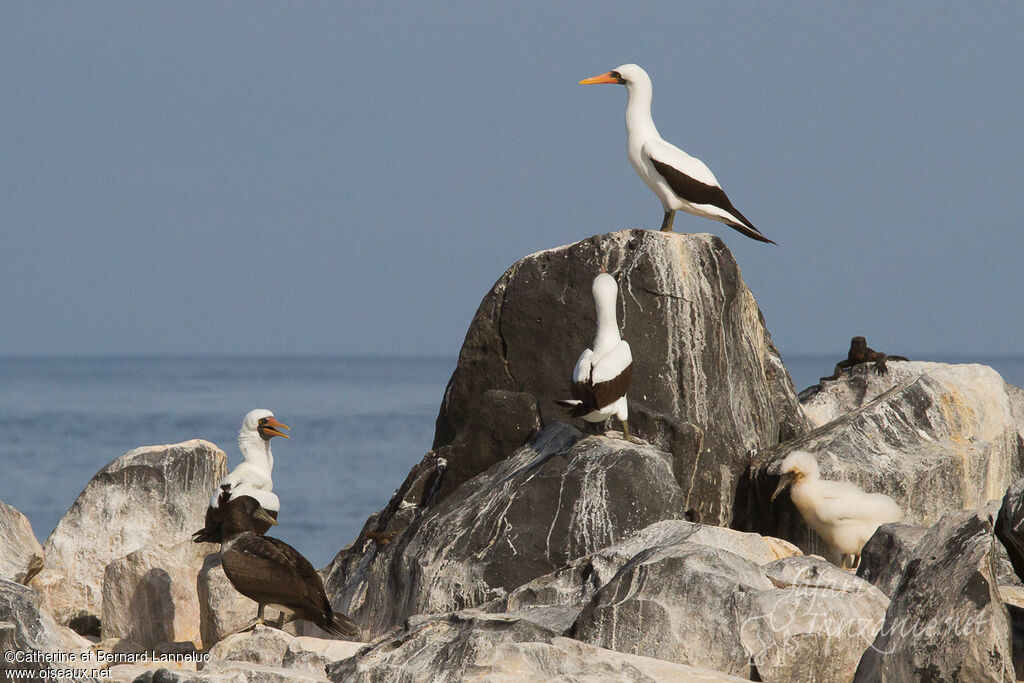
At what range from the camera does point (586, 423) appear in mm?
9508

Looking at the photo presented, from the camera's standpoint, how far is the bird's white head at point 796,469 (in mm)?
8992

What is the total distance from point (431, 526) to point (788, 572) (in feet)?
9.39

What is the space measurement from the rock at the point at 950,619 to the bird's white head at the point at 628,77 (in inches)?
218

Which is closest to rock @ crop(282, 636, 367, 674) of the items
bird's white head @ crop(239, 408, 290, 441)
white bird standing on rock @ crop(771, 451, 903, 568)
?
white bird standing on rock @ crop(771, 451, 903, 568)

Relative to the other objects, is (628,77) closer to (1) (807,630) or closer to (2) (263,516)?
(2) (263,516)

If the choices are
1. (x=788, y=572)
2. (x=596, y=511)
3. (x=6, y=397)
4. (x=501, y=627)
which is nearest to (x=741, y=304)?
(x=596, y=511)

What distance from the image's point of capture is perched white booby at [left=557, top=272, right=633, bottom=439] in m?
8.28

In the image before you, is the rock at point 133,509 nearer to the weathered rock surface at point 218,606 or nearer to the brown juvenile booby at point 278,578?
the weathered rock surface at point 218,606

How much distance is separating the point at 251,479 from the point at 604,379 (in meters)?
3.20

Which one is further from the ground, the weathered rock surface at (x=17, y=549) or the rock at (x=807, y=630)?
the rock at (x=807, y=630)

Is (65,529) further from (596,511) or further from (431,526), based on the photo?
(596,511)

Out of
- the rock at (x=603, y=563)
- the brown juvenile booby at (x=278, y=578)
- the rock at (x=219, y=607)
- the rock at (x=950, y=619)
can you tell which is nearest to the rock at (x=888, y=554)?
Result: the rock at (x=603, y=563)

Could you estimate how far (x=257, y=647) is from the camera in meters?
6.82

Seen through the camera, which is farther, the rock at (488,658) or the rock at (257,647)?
the rock at (257,647)
